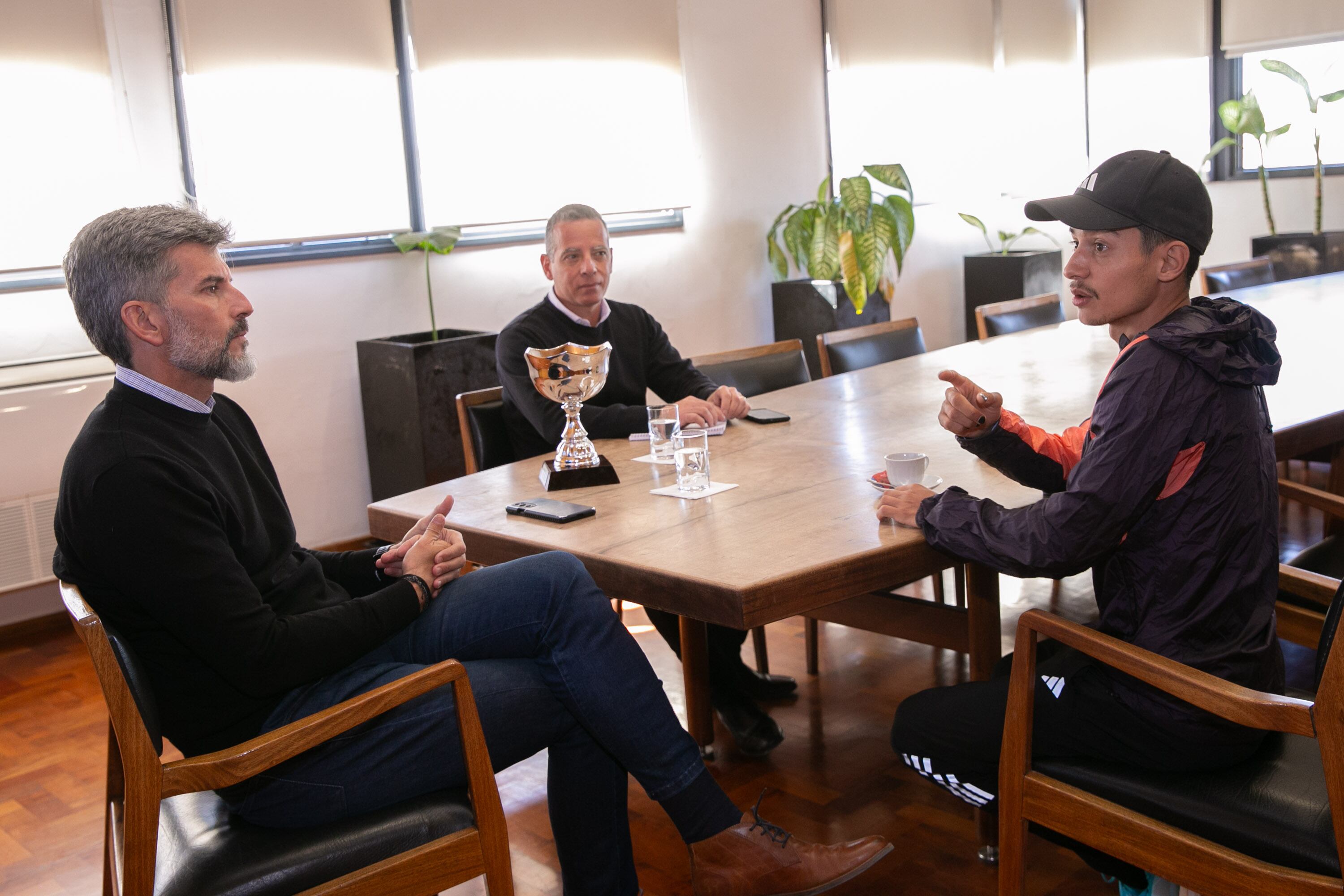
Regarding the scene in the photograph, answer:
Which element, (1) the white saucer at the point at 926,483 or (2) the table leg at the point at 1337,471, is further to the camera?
(2) the table leg at the point at 1337,471

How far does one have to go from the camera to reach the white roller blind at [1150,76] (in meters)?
7.92

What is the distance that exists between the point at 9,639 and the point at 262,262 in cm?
159

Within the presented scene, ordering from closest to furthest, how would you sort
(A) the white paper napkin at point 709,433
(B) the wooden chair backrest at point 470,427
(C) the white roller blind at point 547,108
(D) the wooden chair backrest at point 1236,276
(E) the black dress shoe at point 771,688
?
(A) the white paper napkin at point 709,433
(B) the wooden chair backrest at point 470,427
(E) the black dress shoe at point 771,688
(C) the white roller blind at point 547,108
(D) the wooden chair backrest at point 1236,276

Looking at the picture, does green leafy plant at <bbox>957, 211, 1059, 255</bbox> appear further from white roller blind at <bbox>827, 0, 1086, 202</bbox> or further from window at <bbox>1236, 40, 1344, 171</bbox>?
window at <bbox>1236, 40, 1344, 171</bbox>

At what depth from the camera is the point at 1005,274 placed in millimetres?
7336

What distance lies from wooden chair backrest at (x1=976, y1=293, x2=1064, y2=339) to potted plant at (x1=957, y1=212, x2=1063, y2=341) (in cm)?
253

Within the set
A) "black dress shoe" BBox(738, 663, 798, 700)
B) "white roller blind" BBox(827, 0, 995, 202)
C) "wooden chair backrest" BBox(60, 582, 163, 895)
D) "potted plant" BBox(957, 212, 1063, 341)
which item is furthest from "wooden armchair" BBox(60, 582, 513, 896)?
"potted plant" BBox(957, 212, 1063, 341)

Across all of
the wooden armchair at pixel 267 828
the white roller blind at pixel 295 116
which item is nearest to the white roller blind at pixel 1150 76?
the white roller blind at pixel 295 116

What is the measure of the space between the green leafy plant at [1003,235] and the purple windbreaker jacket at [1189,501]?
19.9 feet

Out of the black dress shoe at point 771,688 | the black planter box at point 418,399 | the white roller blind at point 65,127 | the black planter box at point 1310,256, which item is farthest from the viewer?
the black planter box at point 1310,256

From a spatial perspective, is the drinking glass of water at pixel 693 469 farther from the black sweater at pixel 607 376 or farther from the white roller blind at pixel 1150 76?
the white roller blind at pixel 1150 76

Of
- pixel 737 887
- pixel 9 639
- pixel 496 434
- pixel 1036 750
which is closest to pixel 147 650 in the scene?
pixel 737 887

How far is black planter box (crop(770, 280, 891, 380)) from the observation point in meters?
6.13

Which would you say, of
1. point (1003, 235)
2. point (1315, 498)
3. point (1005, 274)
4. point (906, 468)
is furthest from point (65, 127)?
point (1003, 235)
